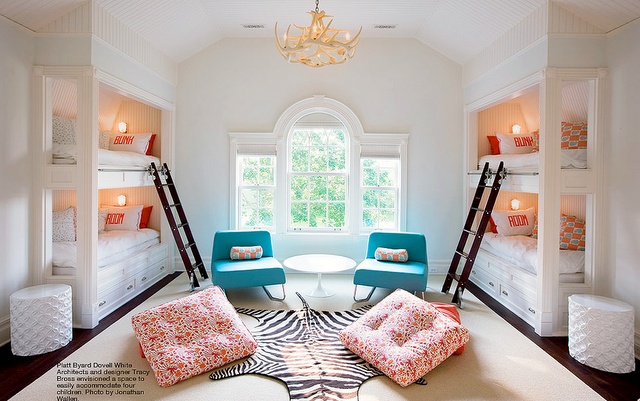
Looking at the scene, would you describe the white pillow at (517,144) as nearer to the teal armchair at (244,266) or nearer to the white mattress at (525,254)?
the white mattress at (525,254)

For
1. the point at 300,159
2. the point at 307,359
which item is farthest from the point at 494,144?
the point at 307,359

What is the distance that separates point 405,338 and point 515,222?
2.94m

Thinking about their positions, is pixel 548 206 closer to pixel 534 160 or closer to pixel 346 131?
pixel 534 160

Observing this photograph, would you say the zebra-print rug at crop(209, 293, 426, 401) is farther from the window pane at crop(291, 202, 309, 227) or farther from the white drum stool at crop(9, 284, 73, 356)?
the window pane at crop(291, 202, 309, 227)

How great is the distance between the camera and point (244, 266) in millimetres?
4848

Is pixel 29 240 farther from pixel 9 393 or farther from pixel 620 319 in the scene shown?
pixel 620 319

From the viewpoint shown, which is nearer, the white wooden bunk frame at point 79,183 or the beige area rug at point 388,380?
the beige area rug at point 388,380

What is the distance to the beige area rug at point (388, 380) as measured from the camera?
2807 millimetres

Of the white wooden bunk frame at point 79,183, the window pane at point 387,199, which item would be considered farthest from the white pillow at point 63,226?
the window pane at point 387,199

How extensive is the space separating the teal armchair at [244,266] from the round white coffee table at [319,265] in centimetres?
21

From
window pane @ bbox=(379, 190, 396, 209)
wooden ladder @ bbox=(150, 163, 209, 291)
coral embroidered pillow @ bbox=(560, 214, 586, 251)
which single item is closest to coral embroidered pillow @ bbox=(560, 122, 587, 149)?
coral embroidered pillow @ bbox=(560, 214, 586, 251)

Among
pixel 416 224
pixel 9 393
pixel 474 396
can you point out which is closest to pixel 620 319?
pixel 474 396

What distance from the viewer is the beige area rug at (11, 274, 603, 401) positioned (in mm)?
2807

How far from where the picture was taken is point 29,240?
12.9 ft
